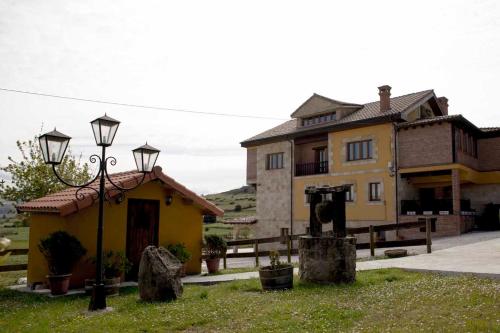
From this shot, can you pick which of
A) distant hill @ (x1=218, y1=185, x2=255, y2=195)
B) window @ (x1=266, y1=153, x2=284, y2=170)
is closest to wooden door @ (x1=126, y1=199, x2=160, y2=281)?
window @ (x1=266, y1=153, x2=284, y2=170)

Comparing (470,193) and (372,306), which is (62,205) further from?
(470,193)

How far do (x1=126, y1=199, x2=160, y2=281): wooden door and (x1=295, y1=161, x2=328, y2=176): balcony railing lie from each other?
17.7 m

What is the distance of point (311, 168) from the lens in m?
30.3

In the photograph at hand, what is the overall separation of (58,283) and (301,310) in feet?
22.2

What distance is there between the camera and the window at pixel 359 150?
2650 centimetres

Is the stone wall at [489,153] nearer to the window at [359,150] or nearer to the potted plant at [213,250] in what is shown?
the window at [359,150]

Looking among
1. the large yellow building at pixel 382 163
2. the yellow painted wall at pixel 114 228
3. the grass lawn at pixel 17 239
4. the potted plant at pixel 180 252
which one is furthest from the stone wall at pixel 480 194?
the grass lawn at pixel 17 239

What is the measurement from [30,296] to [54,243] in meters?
1.47

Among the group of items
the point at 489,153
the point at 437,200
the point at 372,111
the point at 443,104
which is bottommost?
the point at 437,200

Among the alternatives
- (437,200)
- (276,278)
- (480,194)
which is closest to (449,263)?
(276,278)

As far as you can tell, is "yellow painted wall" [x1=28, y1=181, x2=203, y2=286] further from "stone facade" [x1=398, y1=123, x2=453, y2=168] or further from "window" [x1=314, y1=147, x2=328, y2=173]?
"window" [x1=314, y1=147, x2=328, y2=173]

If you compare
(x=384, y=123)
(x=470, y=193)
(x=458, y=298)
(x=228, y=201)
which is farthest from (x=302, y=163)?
(x=228, y=201)

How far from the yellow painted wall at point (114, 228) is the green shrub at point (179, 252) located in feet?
1.73

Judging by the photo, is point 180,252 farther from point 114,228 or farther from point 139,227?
point 114,228
